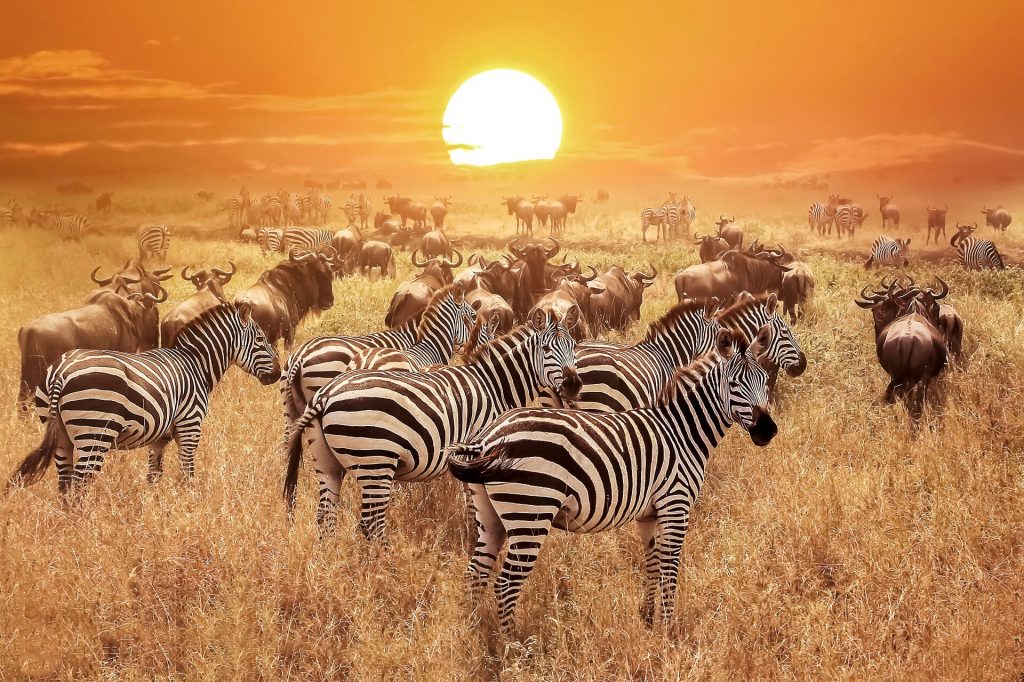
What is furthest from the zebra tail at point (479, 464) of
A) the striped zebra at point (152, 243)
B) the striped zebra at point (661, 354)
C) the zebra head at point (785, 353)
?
the striped zebra at point (152, 243)

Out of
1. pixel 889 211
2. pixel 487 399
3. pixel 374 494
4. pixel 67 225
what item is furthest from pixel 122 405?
pixel 889 211

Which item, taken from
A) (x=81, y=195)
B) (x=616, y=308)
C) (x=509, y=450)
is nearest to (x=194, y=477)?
(x=509, y=450)

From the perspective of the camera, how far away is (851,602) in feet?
17.1

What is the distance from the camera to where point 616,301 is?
13531 millimetres

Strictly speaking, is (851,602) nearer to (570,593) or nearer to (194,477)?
(570,593)

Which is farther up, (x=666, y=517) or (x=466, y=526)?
(x=666, y=517)

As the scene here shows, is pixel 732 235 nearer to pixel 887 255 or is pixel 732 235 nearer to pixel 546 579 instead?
pixel 887 255

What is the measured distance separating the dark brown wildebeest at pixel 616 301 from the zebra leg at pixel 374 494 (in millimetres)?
7896

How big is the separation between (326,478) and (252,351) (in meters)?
2.23

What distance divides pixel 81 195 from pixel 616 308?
123 feet

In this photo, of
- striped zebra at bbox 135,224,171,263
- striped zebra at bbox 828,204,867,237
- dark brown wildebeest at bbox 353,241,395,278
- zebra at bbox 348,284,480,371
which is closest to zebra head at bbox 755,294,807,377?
zebra at bbox 348,284,480,371

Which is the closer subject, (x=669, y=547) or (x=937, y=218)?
(x=669, y=547)

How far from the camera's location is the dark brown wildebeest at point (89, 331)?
29.0 feet

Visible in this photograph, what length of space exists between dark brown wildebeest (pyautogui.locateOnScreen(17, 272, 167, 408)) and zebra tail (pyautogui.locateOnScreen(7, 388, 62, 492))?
2810 millimetres
